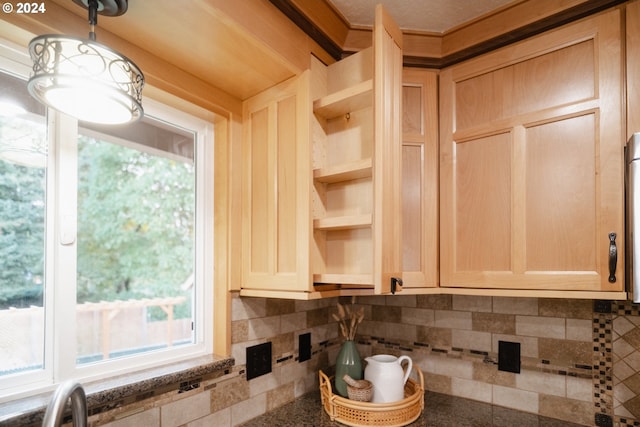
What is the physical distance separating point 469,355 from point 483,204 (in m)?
0.71

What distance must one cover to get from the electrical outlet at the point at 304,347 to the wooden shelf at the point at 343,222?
Result: 62cm

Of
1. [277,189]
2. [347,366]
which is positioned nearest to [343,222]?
[277,189]

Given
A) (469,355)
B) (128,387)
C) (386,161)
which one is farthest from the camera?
(469,355)

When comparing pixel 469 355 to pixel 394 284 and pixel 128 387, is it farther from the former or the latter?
pixel 128 387

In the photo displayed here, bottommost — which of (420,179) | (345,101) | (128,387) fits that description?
(128,387)

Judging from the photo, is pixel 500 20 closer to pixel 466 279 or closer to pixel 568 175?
pixel 568 175

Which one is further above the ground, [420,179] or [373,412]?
[420,179]

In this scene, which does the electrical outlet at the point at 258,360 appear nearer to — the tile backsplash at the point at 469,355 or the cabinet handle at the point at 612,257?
the tile backsplash at the point at 469,355

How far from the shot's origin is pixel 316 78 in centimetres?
138

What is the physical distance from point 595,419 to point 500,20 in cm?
152

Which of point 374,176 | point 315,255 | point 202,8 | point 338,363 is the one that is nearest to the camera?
point 202,8

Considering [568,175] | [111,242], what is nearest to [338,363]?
[568,175]

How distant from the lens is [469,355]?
1.67 meters

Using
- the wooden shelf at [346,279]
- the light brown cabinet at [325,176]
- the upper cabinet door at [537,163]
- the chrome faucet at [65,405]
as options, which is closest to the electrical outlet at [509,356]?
the upper cabinet door at [537,163]
